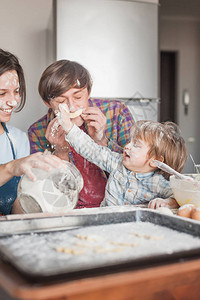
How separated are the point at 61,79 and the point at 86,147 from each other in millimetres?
332

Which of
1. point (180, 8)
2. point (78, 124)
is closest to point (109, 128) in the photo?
point (78, 124)

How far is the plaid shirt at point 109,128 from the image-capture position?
1804 mm

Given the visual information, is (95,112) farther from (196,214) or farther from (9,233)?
(9,233)

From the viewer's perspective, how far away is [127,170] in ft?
5.08

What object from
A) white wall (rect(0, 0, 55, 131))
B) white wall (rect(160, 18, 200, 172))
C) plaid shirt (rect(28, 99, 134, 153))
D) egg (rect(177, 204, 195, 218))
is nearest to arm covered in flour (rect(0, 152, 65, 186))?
egg (rect(177, 204, 195, 218))

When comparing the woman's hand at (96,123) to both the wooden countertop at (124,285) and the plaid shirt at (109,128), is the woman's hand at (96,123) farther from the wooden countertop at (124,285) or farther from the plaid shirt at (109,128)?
the wooden countertop at (124,285)

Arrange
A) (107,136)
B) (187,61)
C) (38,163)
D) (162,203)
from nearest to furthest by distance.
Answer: (38,163) → (162,203) → (107,136) → (187,61)

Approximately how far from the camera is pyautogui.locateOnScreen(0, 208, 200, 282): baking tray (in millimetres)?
565

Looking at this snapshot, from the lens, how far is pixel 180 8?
410 cm

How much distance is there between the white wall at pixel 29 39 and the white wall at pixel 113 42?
0.32 m

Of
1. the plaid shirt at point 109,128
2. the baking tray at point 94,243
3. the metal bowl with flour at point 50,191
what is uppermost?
the plaid shirt at point 109,128

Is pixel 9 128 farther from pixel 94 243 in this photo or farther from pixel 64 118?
pixel 94 243

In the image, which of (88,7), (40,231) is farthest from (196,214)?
(88,7)

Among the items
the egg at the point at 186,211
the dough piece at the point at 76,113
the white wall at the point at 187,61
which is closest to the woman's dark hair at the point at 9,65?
the dough piece at the point at 76,113
